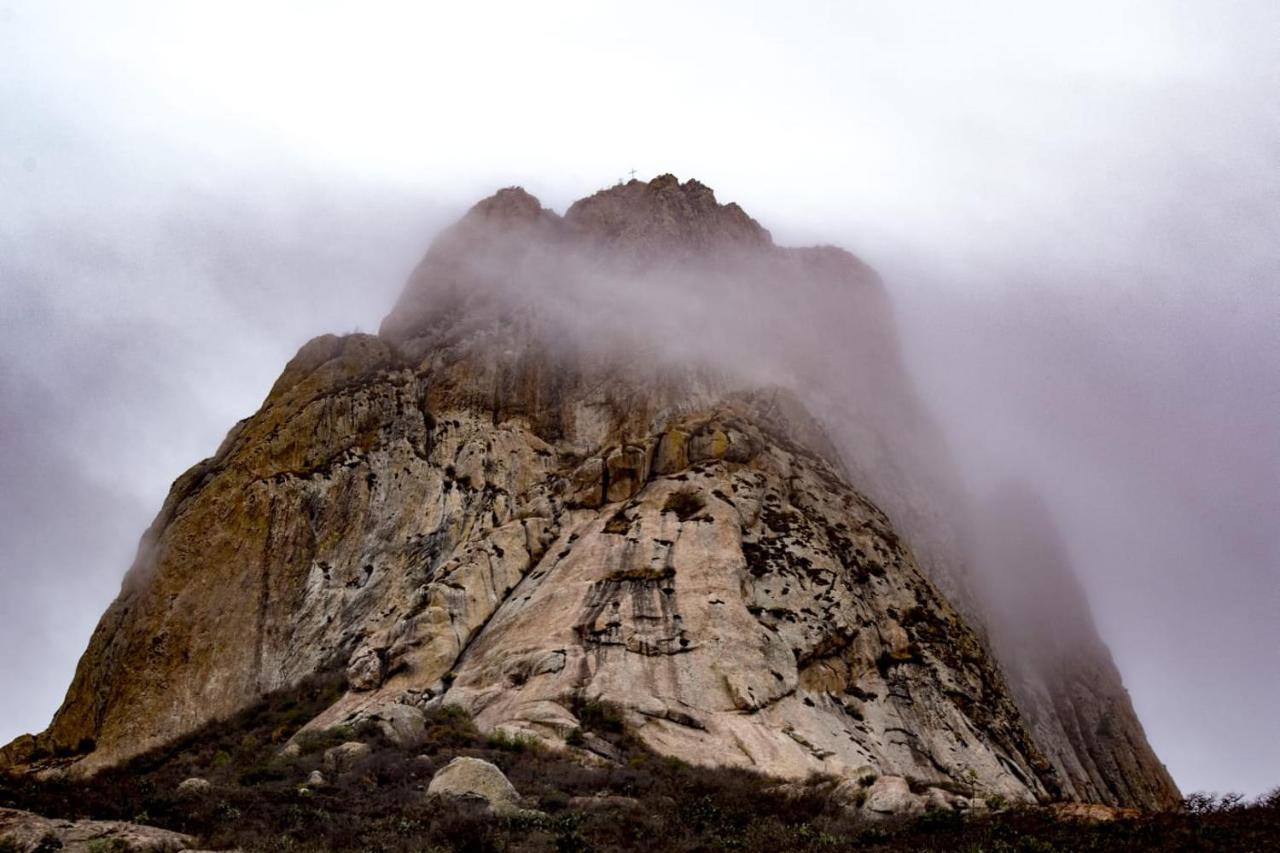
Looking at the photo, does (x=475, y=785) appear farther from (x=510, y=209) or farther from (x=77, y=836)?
(x=510, y=209)

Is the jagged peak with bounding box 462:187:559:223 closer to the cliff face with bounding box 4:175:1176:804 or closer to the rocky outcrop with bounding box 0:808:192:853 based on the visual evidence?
the cliff face with bounding box 4:175:1176:804

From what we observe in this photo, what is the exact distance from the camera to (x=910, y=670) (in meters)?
40.1

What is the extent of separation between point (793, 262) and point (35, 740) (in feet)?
222

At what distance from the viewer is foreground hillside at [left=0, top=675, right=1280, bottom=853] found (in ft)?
56.1

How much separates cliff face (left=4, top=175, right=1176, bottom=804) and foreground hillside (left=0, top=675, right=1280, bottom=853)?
4693 mm

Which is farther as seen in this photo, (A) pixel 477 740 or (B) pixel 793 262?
(B) pixel 793 262

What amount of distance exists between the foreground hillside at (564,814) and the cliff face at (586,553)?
469cm

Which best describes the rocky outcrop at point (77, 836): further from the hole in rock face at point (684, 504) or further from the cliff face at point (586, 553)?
the hole in rock face at point (684, 504)

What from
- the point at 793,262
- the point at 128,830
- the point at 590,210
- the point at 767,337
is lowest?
the point at 128,830

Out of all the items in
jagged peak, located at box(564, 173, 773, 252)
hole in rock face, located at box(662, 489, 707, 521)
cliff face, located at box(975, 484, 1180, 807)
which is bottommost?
cliff face, located at box(975, 484, 1180, 807)

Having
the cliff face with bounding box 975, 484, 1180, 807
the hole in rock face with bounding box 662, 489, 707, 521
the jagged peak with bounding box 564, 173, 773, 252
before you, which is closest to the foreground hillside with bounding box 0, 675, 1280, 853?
the hole in rock face with bounding box 662, 489, 707, 521

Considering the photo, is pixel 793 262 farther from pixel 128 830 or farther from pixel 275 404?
pixel 128 830

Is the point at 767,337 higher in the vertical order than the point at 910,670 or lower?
higher

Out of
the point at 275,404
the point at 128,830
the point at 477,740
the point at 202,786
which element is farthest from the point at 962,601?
the point at 128,830
